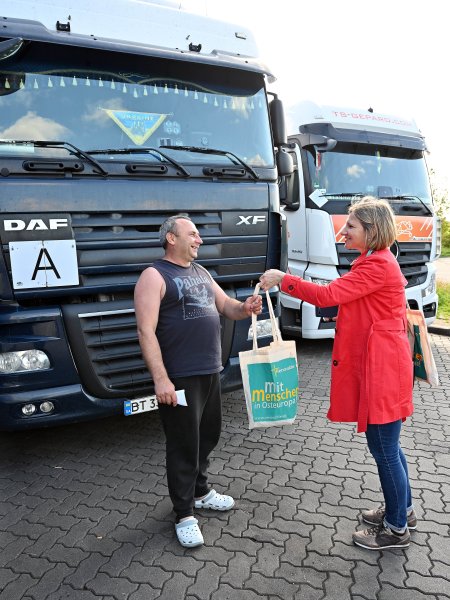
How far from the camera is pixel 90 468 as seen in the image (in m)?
3.79

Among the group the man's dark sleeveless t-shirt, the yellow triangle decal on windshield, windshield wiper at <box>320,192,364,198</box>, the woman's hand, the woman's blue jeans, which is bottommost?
the woman's blue jeans

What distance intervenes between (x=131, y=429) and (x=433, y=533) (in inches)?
100

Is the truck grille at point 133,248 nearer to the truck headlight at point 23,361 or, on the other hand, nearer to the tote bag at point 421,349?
the truck headlight at point 23,361

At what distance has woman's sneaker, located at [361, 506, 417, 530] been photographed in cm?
288

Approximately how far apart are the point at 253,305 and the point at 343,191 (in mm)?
3787

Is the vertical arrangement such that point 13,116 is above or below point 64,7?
below

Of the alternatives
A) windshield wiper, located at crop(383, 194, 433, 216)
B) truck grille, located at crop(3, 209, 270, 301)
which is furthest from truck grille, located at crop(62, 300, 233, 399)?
windshield wiper, located at crop(383, 194, 433, 216)

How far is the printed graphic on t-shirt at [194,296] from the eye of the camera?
9.02 ft

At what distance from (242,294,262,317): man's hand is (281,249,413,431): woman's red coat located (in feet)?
1.08

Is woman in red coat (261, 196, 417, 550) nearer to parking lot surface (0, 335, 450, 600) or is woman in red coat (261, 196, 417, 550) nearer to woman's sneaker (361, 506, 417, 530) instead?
woman's sneaker (361, 506, 417, 530)

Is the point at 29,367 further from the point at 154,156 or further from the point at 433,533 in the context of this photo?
the point at 433,533

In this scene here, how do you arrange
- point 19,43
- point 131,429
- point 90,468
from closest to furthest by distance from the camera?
point 19,43, point 90,468, point 131,429

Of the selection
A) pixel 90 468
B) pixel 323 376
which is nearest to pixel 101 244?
pixel 90 468

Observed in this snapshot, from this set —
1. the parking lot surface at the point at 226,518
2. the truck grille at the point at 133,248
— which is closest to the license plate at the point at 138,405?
the parking lot surface at the point at 226,518
